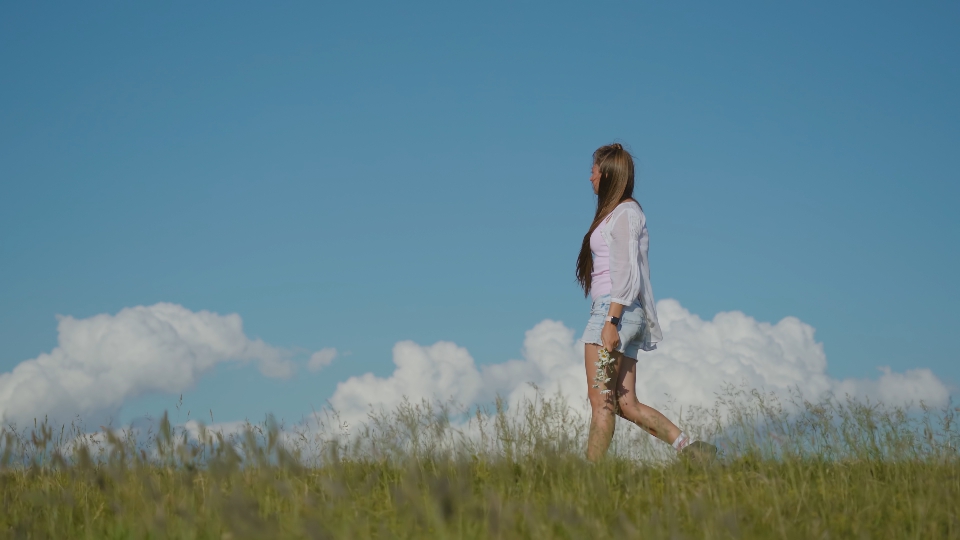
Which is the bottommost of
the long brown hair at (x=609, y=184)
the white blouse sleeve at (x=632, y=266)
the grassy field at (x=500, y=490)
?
the grassy field at (x=500, y=490)

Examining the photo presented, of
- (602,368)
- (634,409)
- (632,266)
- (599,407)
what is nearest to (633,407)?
(634,409)

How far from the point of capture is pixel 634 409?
618 cm

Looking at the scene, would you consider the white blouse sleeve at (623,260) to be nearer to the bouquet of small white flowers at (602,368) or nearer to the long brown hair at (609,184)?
the long brown hair at (609,184)

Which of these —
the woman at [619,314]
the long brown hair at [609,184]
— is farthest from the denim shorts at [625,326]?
the long brown hair at [609,184]

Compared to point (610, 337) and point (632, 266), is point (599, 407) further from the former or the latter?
point (632, 266)

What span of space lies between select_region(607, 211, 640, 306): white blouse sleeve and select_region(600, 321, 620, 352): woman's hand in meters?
0.20

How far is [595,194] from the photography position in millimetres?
6586

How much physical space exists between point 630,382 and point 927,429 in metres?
2.26

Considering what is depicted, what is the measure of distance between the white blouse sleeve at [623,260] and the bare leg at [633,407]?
53 cm

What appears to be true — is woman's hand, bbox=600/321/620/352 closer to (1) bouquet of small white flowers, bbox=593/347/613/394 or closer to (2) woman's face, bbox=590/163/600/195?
(1) bouquet of small white flowers, bbox=593/347/613/394

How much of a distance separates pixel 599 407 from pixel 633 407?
0.95 ft

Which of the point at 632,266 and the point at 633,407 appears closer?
the point at 632,266

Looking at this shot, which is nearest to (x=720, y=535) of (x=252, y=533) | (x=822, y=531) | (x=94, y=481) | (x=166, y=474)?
(x=822, y=531)

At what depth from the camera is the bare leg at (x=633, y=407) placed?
243 inches
